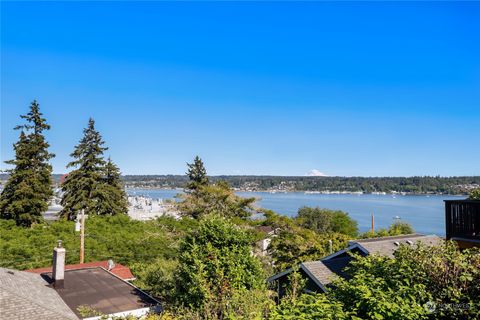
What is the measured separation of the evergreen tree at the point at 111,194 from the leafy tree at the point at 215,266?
83.0 feet

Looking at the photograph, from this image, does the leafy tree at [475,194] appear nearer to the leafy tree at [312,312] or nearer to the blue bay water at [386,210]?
the leafy tree at [312,312]

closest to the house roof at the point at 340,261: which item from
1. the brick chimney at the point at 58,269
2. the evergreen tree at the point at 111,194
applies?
the brick chimney at the point at 58,269

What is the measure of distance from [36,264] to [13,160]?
1244 centimetres

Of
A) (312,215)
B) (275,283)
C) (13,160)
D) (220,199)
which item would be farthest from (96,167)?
(312,215)

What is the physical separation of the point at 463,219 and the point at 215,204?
19309 millimetres

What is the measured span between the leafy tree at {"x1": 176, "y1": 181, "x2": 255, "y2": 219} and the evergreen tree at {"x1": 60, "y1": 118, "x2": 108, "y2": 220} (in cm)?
1192

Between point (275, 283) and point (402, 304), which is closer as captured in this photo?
point (402, 304)

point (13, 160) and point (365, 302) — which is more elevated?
point (13, 160)

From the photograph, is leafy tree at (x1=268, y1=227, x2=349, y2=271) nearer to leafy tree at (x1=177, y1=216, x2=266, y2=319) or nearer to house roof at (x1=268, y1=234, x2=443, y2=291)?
house roof at (x1=268, y1=234, x2=443, y2=291)

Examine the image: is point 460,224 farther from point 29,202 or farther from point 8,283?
point 29,202

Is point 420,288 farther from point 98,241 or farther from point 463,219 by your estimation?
point 98,241

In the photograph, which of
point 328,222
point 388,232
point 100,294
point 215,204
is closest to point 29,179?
point 215,204

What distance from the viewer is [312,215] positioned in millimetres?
53656

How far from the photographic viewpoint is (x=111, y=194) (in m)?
36.9
